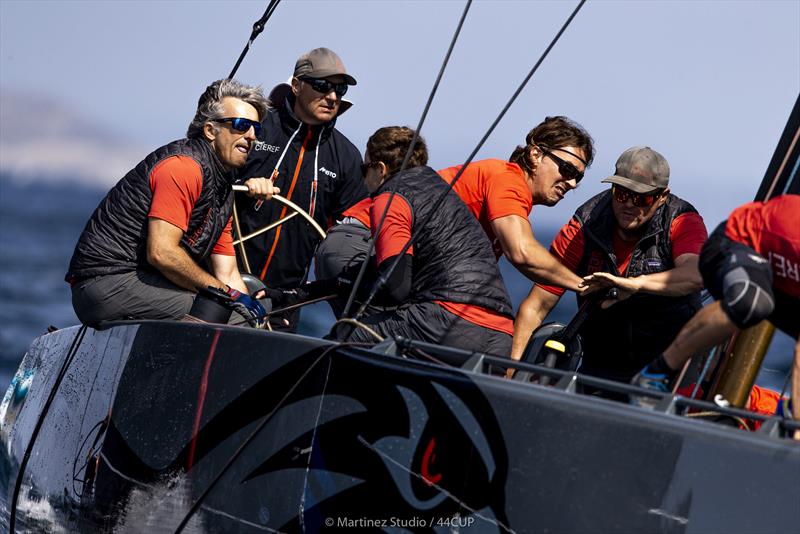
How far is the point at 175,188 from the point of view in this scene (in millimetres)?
4809

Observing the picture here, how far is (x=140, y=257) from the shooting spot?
16.3 ft

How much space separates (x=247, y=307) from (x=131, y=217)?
1.83 ft

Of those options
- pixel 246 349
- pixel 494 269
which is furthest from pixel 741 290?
pixel 246 349

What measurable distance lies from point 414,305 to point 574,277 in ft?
2.62

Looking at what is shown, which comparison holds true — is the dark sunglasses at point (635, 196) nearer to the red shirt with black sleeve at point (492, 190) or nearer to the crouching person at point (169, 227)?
the red shirt with black sleeve at point (492, 190)

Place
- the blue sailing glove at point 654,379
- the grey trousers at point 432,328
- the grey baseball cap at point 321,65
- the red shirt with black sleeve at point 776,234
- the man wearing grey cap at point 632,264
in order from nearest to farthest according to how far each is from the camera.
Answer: the blue sailing glove at point 654,379 → the red shirt with black sleeve at point 776,234 → the grey trousers at point 432,328 → the man wearing grey cap at point 632,264 → the grey baseball cap at point 321,65

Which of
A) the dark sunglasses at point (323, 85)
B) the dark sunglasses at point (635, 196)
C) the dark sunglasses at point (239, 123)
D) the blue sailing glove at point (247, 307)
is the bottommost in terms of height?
the blue sailing glove at point (247, 307)

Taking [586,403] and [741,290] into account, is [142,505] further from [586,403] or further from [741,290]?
[741,290]

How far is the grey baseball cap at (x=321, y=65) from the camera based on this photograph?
231 inches

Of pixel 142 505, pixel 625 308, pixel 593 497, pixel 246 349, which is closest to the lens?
pixel 593 497

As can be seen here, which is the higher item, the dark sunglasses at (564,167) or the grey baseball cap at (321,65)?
the grey baseball cap at (321,65)

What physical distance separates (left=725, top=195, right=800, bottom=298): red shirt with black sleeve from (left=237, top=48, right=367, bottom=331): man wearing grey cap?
2.55 metres

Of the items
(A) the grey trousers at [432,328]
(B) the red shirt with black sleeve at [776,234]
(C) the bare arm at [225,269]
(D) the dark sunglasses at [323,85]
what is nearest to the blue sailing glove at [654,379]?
(B) the red shirt with black sleeve at [776,234]

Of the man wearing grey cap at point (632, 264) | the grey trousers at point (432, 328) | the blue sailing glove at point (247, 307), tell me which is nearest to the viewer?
the grey trousers at point (432, 328)
